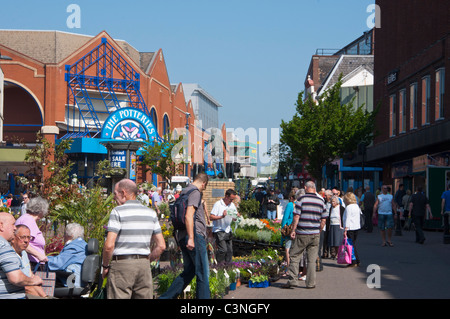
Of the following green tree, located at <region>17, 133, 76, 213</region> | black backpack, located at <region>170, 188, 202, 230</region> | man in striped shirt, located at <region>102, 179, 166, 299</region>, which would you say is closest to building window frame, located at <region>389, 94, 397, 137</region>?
green tree, located at <region>17, 133, 76, 213</region>

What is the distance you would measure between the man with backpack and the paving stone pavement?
5.51 feet

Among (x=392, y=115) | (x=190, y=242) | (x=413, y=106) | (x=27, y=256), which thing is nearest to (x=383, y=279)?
(x=190, y=242)

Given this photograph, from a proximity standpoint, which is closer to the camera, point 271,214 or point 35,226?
point 35,226

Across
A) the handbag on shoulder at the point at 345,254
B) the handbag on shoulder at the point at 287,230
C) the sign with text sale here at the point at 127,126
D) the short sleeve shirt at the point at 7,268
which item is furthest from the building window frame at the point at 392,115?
the short sleeve shirt at the point at 7,268

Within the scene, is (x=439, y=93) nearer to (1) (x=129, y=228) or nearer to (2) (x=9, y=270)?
(1) (x=129, y=228)

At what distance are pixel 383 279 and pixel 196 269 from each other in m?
5.07

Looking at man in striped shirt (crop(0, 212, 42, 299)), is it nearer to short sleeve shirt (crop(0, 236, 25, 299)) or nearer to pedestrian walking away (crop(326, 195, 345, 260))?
short sleeve shirt (crop(0, 236, 25, 299))

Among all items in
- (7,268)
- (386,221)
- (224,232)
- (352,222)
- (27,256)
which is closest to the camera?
(7,268)

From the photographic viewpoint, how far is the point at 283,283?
12.2m

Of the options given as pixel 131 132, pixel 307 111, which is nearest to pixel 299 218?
pixel 307 111

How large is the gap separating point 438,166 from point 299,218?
16.5 metres

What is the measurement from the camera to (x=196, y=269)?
28.2ft

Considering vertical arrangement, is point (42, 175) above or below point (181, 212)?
above

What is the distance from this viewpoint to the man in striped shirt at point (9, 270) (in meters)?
6.09
